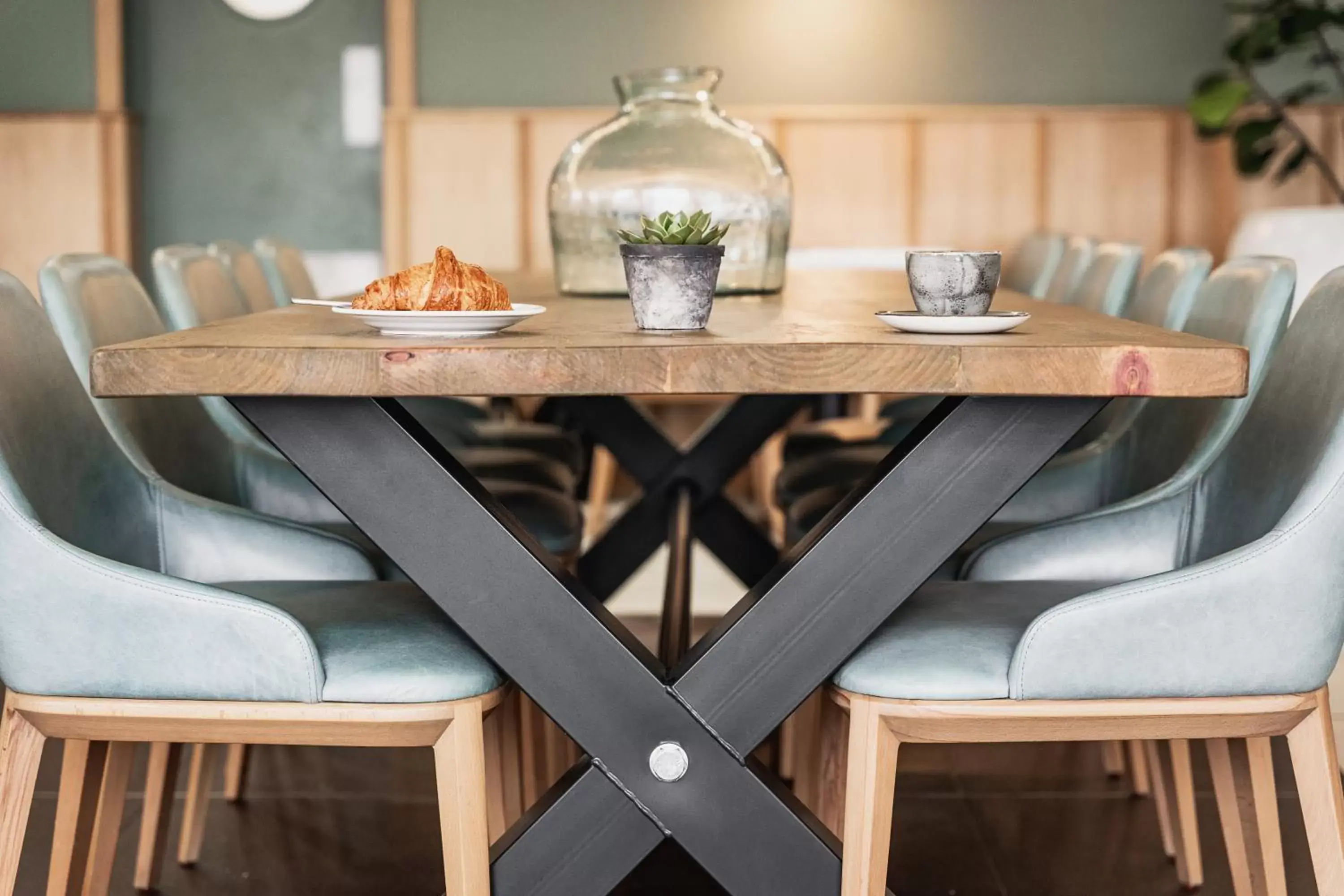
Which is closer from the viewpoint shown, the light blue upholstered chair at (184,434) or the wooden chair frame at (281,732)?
the wooden chair frame at (281,732)

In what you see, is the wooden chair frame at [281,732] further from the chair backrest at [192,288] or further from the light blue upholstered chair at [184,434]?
the chair backrest at [192,288]

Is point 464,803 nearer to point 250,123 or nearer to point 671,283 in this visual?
point 671,283

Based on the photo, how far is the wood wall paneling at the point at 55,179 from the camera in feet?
22.2

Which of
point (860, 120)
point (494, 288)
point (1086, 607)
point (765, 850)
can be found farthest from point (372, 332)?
point (860, 120)

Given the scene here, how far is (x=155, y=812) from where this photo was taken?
7.38ft

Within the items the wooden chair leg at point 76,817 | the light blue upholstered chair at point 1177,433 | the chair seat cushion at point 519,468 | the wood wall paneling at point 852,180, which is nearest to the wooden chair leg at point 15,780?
the wooden chair leg at point 76,817

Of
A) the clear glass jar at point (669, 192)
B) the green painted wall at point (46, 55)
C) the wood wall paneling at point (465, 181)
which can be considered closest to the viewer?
the clear glass jar at point (669, 192)

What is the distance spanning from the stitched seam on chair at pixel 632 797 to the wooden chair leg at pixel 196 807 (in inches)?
41.6

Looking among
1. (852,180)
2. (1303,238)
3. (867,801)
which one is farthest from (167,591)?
(852,180)

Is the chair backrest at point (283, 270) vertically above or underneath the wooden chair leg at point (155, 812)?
above

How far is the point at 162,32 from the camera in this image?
22.8 ft

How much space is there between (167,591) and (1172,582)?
3.25ft

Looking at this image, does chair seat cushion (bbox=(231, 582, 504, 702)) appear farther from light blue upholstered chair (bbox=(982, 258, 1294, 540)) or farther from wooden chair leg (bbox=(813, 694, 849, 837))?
light blue upholstered chair (bbox=(982, 258, 1294, 540))

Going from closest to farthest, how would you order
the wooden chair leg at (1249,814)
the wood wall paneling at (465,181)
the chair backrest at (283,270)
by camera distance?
the wooden chair leg at (1249,814), the chair backrest at (283,270), the wood wall paneling at (465,181)
